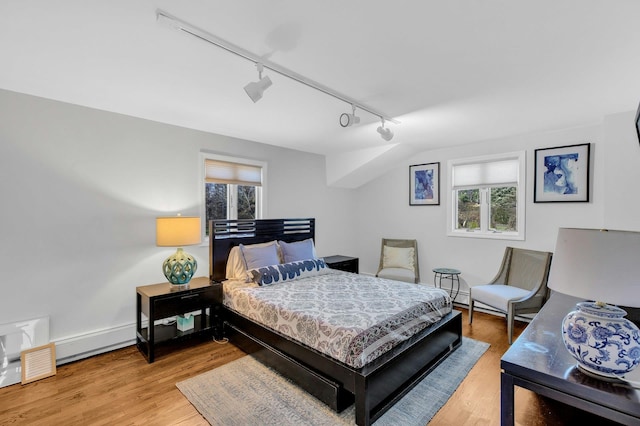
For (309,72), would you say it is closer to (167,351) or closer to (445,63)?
(445,63)

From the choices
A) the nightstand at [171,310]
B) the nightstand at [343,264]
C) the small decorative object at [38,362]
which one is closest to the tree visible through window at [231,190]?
the nightstand at [171,310]

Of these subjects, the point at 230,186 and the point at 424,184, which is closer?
the point at 230,186

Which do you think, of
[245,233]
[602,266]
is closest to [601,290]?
[602,266]

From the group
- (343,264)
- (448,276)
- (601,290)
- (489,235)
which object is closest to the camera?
(601,290)

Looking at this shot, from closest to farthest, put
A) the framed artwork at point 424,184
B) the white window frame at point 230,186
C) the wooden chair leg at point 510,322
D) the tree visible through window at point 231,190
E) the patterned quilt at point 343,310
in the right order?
the patterned quilt at point 343,310 < the wooden chair leg at point 510,322 < the white window frame at point 230,186 < the tree visible through window at point 231,190 < the framed artwork at point 424,184

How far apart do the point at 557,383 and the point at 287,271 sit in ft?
8.22

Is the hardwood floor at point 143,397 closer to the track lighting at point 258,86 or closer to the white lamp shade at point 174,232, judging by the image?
the white lamp shade at point 174,232

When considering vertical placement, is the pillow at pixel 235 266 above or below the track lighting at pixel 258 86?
below

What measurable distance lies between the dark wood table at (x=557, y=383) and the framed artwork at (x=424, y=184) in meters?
3.12

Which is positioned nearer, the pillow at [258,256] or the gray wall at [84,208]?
the gray wall at [84,208]

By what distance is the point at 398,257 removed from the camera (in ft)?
15.7

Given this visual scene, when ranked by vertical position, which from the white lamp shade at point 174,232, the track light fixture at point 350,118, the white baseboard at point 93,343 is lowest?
the white baseboard at point 93,343

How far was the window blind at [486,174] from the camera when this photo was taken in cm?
394

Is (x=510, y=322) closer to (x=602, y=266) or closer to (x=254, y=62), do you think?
(x=602, y=266)
